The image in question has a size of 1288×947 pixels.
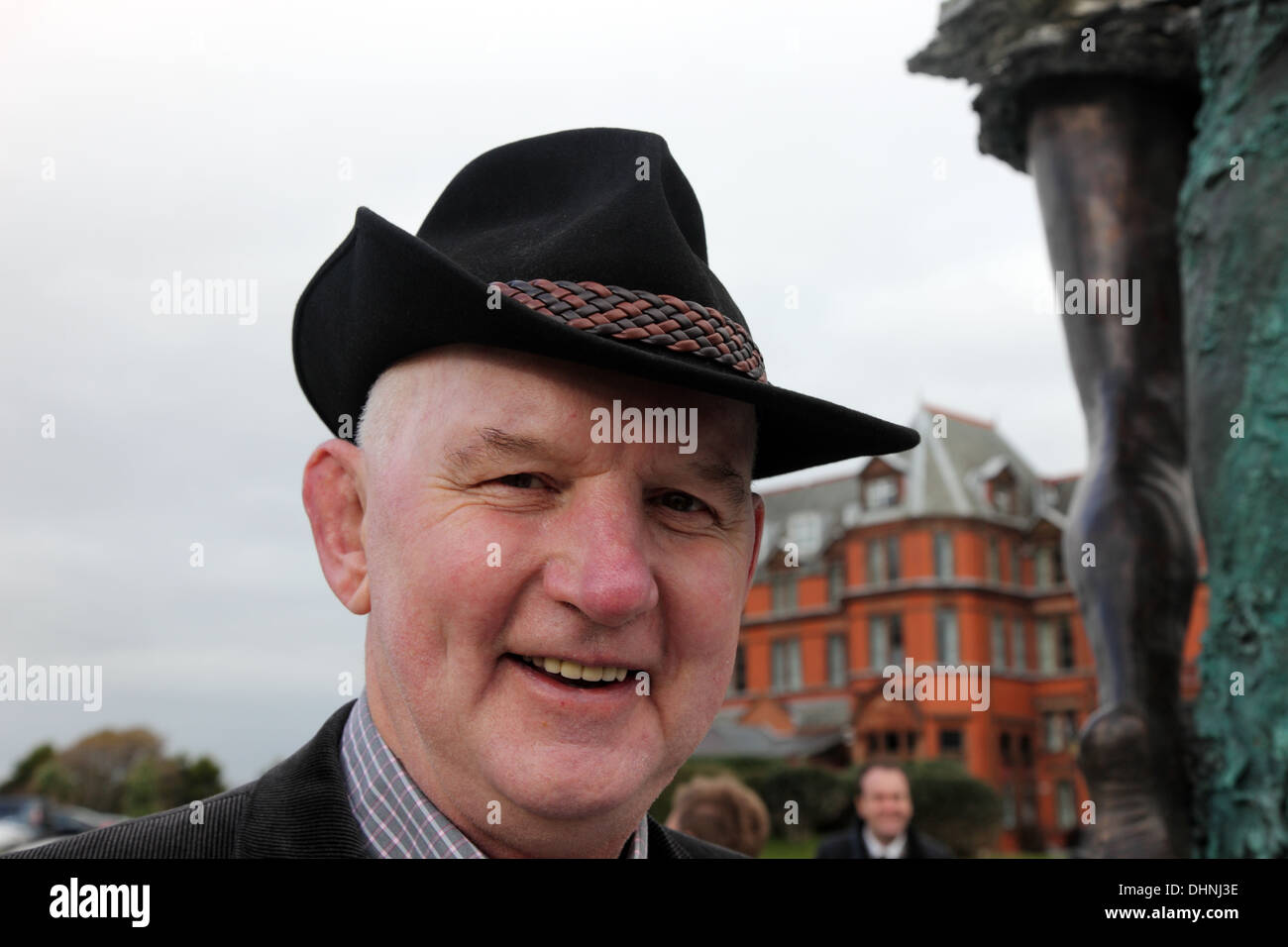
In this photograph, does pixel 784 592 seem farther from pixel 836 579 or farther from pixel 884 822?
pixel 884 822

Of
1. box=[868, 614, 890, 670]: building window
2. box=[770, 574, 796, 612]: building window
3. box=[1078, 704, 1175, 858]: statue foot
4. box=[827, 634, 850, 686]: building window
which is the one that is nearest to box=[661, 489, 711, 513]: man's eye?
box=[1078, 704, 1175, 858]: statue foot

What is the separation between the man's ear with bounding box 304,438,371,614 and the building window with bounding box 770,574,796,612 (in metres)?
43.9

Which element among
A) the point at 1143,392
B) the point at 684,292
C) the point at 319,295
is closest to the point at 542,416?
the point at 684,292

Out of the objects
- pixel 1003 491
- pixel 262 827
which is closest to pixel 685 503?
pixel 262 827

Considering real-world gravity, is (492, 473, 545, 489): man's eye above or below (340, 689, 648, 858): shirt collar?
above

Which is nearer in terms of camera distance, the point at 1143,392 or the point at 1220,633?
the point at 1220,633

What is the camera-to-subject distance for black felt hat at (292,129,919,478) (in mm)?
1638

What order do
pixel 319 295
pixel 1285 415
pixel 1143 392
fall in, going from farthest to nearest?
pixel 1143 392
pixel 1285 415
pixel 319 295

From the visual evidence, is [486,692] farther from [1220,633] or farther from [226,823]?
[1220,633]

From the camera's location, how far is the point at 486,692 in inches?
64.5

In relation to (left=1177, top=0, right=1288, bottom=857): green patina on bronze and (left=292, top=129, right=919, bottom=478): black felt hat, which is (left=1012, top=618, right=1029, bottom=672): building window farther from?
(left=292, top=129, right=919, bottom=478): black felt hat

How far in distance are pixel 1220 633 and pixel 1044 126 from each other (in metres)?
2.10

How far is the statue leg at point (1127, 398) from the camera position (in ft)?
14.1

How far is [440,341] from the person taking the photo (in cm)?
168
